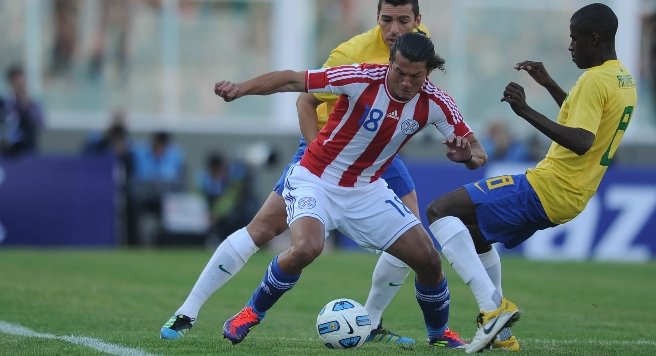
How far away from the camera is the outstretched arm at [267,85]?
7.05 m

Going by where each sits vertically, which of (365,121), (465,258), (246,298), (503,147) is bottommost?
(246,298)

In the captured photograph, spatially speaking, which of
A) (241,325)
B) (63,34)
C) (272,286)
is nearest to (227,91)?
(272,286)

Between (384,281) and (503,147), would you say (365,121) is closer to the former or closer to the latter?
(384,281)

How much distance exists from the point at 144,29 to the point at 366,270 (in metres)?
9.61

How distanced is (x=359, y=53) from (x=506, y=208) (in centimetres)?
147

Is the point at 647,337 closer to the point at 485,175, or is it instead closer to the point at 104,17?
the point at 485,175

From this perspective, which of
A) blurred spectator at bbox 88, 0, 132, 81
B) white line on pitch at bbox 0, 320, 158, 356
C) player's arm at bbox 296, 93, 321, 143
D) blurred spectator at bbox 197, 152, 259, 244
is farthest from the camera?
blurred spectator at bbox 88, 0, 132, 81

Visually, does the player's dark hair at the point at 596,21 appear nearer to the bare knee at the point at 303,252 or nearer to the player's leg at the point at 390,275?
the player's leg at the point at 390,275

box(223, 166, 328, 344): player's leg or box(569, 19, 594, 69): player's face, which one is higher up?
box(569, 19, 594, 69): player's face

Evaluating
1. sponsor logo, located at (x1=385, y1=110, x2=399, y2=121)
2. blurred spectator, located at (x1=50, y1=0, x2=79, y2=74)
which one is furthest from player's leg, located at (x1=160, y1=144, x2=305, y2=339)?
blurred spectator, located at (x1=50, y1=0, x2=79, y2=74)

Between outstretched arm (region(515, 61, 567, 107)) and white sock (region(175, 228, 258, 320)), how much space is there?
6.81ft

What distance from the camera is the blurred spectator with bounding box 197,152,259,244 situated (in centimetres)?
1830

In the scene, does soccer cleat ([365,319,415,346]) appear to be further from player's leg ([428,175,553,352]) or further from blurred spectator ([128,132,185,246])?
blurred spectator ([128,132,185,246])

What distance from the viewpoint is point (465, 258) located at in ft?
24.4
